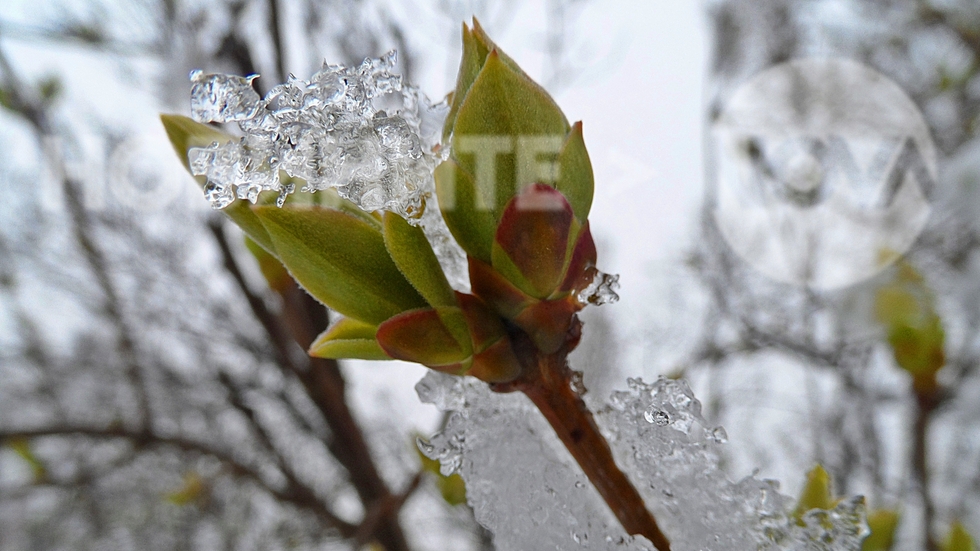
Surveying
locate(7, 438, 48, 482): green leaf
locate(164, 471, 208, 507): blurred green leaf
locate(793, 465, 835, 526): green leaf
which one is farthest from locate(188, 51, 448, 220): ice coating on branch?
locate(7, 438, 48, 482): green leaf

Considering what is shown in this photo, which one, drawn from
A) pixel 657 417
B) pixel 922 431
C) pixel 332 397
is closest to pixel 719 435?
pixel 657 417

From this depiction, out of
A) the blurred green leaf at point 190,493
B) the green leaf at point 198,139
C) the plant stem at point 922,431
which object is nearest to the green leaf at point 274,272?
the green leaf at point 198,139

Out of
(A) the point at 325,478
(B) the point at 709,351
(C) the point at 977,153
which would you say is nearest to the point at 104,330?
(A) the point at 325,478

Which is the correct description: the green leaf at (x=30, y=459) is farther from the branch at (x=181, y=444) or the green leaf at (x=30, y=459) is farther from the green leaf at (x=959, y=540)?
the green leaf at (x=959, y=540)

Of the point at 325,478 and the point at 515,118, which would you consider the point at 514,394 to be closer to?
the point at 515,118

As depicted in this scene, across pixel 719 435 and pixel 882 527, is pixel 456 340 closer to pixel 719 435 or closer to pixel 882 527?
pixel 719 435
